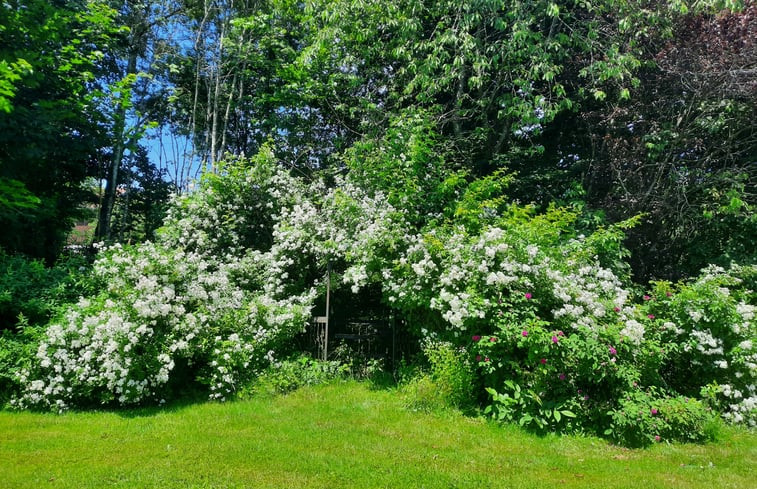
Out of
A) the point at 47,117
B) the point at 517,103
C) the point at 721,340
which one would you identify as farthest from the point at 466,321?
the point at 47,117

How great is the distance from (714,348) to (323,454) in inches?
173

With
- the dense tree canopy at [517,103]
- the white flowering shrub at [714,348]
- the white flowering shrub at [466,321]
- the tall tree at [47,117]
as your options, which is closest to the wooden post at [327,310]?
the white flowering shrub at [466,321]

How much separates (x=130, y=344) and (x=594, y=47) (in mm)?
8850

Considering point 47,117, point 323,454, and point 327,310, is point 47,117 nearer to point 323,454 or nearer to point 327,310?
point 327,310

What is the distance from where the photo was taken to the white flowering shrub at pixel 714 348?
5.23 metres

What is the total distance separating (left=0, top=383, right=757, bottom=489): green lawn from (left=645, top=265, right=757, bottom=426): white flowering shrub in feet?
1.66

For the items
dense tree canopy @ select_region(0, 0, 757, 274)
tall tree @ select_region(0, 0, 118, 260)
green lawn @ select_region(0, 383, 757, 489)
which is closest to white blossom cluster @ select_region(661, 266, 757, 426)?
green lawn @ select_region(0, 383, 757, 489)

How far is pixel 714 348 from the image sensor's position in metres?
5.27

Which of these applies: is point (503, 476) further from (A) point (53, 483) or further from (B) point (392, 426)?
(A) point (53, 483)

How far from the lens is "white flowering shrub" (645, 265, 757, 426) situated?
523 cm

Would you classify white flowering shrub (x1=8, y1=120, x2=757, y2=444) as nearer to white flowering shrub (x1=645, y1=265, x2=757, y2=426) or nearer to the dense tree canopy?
white flowering shrub (x1=645, y1=265, x2=757, y2=426)

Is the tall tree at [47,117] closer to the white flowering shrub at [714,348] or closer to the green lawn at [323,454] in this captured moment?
the green lawn at [323,454]

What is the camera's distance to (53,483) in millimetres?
3422

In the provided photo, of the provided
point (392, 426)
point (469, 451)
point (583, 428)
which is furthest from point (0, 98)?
point (583, 428)
